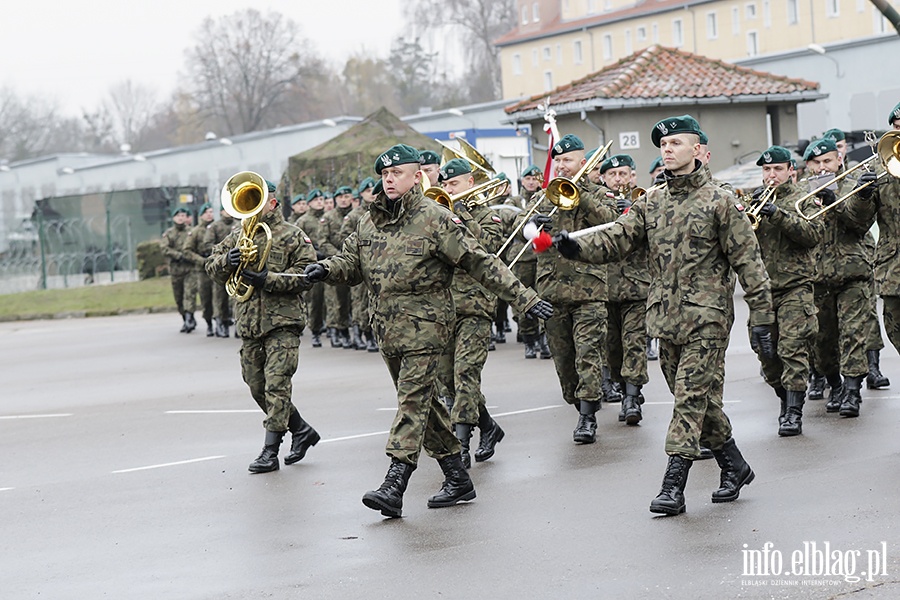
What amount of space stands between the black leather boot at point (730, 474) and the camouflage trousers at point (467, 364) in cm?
199

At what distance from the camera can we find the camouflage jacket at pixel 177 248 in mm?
21422

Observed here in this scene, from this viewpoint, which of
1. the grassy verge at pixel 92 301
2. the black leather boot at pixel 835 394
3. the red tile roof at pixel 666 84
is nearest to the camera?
the black leather boot at pixel 835 394

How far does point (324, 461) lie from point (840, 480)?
3.57 metres

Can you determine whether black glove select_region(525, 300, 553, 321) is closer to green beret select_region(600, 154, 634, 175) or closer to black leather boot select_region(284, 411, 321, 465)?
black leather boot select_region(284, 411, 321, 465)

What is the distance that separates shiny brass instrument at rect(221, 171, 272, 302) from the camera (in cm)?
851

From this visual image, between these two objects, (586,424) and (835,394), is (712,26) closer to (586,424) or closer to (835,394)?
(835,394)

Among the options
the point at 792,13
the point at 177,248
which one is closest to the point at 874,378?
the point at 177,248

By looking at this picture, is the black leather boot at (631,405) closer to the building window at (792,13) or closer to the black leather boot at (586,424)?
the black leather boot at (586,424)

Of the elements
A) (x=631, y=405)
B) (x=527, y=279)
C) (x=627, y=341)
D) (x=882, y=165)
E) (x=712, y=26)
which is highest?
(x=712, y=26)

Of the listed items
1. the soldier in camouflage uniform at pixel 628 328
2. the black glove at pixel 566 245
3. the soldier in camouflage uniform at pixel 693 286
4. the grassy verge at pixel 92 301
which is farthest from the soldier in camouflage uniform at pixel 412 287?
the grassy verge at pixel 92 301

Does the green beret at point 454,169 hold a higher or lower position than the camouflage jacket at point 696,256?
higher

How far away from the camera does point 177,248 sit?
848 inches

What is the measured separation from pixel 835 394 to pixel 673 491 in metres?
3.68

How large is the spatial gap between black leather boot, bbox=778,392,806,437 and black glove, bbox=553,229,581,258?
110 inches
